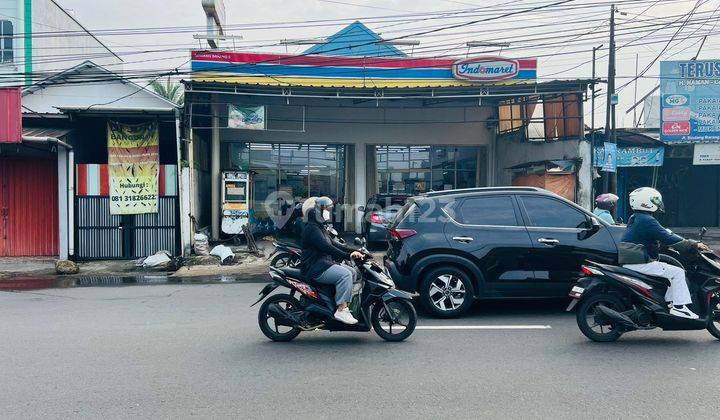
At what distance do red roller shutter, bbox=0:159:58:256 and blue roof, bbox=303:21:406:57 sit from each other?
9148mm

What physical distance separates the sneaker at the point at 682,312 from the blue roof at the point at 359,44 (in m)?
15.0

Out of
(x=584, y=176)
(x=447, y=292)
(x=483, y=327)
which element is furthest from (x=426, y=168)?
(x=483, y=327)

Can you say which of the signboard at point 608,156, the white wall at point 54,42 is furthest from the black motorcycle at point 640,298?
the white wall at point 54,42

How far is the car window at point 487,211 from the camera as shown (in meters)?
7.95

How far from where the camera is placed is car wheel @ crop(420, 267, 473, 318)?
773 centimetres

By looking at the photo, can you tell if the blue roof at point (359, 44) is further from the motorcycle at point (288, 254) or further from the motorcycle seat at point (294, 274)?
the motorcycle seat at point (294, 274)

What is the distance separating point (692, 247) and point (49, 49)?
1010 inches

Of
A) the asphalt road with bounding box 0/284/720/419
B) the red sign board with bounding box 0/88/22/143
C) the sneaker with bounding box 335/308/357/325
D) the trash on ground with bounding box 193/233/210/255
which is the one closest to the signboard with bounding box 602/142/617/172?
the asphalt road with bounding box 0/284/720/419

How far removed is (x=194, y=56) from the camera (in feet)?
57.0

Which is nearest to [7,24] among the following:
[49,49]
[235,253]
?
[49,49]

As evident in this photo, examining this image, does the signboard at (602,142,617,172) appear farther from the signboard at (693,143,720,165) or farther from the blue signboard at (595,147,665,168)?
the signboard at (693,143,720,165)

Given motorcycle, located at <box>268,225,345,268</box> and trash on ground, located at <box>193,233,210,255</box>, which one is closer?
motorcycle, located at <box>268,225,345,268</box>

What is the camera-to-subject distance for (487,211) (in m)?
8.01

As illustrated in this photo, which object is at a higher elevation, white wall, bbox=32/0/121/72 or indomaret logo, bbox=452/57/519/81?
white wall, bbox=32/0/121/72
